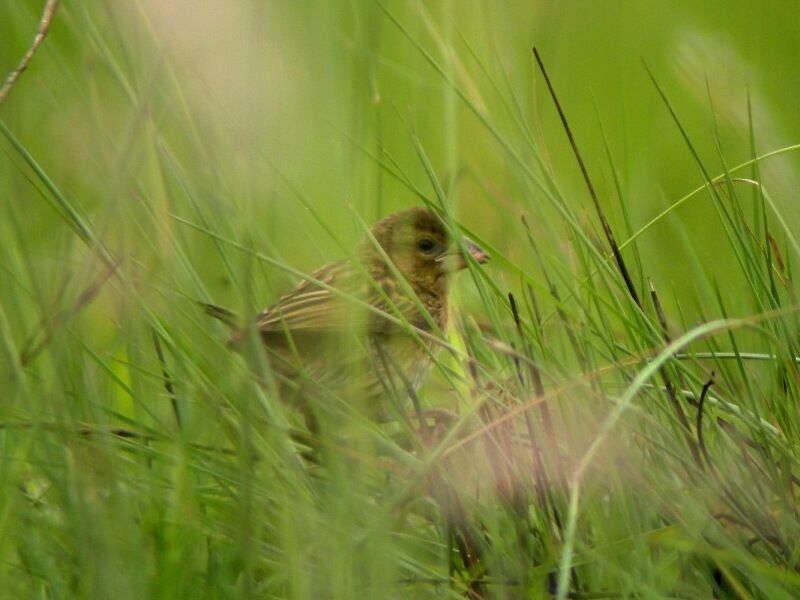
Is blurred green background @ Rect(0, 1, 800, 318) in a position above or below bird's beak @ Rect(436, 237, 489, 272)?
above

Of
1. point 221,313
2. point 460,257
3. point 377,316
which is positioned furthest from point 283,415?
point 460,257

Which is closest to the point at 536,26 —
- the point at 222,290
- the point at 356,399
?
the point at 222,290

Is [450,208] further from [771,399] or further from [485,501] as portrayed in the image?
[771,399]

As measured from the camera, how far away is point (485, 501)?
2.50 m

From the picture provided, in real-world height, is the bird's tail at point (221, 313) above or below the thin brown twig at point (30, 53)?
below

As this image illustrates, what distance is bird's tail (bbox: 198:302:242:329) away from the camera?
7.84ft

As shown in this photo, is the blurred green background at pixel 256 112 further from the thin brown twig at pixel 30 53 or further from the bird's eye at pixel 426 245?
the bird's eye at pixel 426 245

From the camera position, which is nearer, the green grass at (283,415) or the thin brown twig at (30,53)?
the green grass at (283,415)

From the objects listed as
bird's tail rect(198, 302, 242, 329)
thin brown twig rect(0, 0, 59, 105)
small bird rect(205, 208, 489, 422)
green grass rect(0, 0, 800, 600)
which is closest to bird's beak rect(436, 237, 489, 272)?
small bird rect(205, 208, 489, 422)

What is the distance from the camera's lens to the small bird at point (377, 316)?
255cm

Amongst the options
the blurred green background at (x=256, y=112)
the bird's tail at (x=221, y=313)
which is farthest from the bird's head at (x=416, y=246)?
the bird's tail at (x=221, y=313)

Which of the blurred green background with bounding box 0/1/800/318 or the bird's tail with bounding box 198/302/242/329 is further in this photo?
the bird's tail with bounding box 198/302/242/329

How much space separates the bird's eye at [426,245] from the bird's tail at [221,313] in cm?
204

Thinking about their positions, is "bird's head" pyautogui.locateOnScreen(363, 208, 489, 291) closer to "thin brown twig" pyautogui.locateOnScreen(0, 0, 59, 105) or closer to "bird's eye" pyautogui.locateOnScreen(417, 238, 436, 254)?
"bird's eye" pyautogui.locateOnScreen(417, 238, 436, 254)
